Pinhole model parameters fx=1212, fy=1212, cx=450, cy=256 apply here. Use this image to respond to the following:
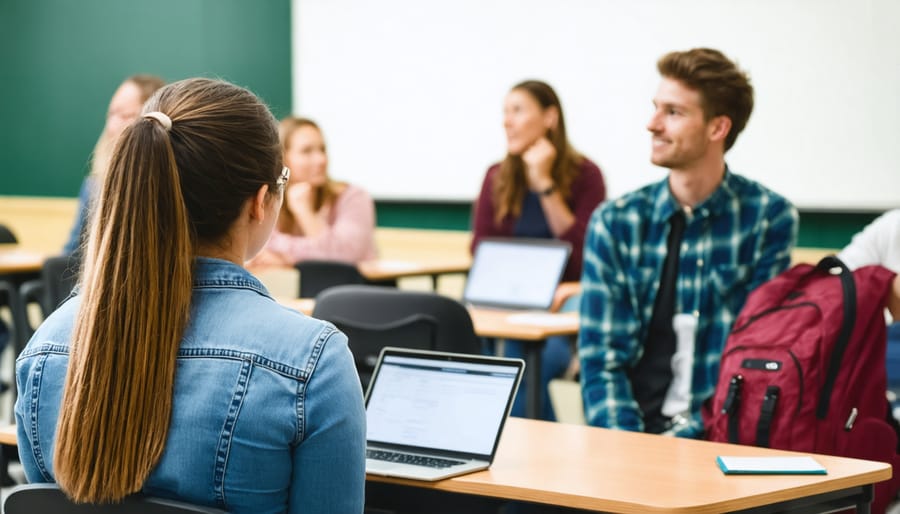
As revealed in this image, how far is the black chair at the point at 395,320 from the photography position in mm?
3350

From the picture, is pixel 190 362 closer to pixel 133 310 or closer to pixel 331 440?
pixel 133 310

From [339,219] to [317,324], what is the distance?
3.88 m

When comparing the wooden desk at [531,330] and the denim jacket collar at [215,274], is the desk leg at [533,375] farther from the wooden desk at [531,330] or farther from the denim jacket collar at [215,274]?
the denim jacket collar at [215,274]

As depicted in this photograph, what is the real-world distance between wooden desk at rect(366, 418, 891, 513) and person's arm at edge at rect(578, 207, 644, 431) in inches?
27.2

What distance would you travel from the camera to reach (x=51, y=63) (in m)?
8.23

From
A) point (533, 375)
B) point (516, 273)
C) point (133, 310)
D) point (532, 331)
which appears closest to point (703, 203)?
point (532, 331)

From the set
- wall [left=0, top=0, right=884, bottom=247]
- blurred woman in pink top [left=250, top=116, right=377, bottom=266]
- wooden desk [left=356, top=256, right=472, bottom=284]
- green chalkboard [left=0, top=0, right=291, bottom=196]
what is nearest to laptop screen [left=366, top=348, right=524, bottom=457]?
wooden desk [left=356, top=256, right=472, bottom=284]

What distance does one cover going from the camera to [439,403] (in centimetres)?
212

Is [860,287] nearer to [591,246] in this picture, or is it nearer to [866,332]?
[866,332]

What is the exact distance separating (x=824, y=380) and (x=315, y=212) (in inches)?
132

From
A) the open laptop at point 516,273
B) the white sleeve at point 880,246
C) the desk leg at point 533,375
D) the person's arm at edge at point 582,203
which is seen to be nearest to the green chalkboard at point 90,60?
the person's arm at edge at point 582,203

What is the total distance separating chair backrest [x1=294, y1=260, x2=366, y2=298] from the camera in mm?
4758

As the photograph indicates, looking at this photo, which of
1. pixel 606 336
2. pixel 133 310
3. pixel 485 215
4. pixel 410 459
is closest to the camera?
pixel 133 310

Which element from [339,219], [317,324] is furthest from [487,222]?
[317,324]
